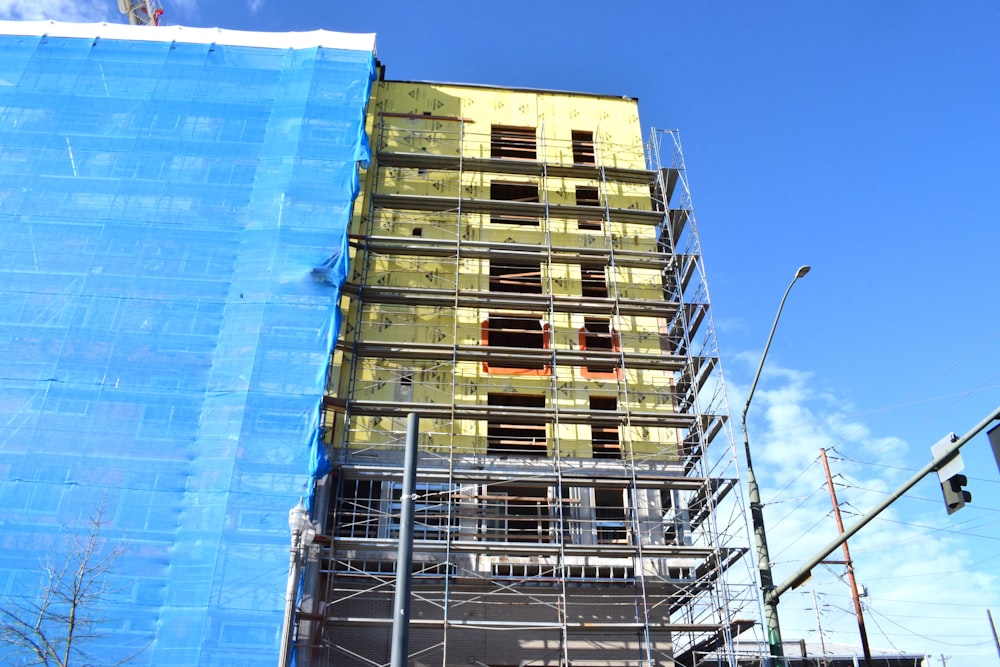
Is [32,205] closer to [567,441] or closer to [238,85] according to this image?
[238,85]

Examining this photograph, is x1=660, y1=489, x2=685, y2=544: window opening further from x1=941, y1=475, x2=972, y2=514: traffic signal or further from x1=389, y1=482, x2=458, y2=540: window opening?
x1=941, y1=475, x2=972, y2=514: traffic signal

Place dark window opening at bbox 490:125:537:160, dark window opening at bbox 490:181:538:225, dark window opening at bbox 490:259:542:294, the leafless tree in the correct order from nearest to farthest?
the leafless tree, dark window opening at bbox 490:259:542:294, dark window opening at bbox 490:181:538:225, dark window opening at bbox 490:125:537:160

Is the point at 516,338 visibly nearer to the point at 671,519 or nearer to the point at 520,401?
the point at 520,401

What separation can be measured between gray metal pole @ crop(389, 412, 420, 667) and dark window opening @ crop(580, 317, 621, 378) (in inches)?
594

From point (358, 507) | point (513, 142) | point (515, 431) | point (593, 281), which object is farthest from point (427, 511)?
point (513, 142)

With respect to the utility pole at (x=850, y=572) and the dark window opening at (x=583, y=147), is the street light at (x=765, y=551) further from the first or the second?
the dark window opening at (x=583, y=147)

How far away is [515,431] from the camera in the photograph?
26516 millimetres

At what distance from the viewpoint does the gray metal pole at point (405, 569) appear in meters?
9.80

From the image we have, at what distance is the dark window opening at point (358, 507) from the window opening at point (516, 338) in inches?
213

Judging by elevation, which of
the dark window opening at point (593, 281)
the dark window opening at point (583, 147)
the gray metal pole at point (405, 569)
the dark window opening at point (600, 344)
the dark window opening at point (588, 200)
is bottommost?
the gray metal pole at point (405, 569)

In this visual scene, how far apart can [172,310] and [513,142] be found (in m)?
14.9

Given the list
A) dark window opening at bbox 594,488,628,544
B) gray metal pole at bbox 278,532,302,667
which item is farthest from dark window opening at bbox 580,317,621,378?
gray metal pole at bbox 278,532,302,667

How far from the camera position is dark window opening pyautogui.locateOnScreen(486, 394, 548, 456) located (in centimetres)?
2478

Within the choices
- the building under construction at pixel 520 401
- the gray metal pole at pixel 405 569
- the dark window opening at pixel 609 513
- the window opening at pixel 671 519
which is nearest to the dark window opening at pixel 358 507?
the building under construction at pixel 520 401
